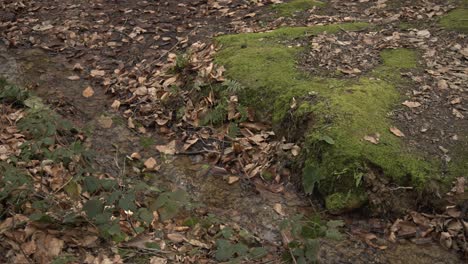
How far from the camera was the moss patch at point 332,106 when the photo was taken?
3.74m

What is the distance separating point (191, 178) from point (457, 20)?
377 cm

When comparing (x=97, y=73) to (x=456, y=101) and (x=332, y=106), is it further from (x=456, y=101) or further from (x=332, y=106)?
(x=456, y=101)

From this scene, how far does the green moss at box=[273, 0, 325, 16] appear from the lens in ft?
22.0

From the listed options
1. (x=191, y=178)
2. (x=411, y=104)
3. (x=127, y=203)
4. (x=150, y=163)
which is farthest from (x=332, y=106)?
(x=127, y=203)

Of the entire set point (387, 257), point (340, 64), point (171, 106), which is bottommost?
point (387, 257)

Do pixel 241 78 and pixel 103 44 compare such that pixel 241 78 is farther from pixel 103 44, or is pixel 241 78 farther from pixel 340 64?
pixel 103 44

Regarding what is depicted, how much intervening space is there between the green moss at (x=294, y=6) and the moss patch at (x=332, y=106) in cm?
116

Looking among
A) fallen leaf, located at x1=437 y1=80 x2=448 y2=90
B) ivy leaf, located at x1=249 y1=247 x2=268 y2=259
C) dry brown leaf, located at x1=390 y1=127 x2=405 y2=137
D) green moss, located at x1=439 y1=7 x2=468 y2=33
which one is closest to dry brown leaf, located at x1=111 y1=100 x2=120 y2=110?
ivy leaf, located at x1=249 y1=247 x2=268 y2=259

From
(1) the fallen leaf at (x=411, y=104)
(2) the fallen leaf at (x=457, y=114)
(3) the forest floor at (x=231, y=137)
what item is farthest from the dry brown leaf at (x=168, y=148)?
(2) the fallen leaf at (x=457, y=114)

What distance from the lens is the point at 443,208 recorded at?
3580 millimetres

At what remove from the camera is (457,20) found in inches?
216

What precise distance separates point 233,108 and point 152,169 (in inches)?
41.2

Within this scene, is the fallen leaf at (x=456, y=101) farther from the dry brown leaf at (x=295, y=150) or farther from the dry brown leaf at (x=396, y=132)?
the dry brown leaf at (x=295, y=150)

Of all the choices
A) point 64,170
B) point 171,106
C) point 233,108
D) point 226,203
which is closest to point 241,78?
point 233,108
